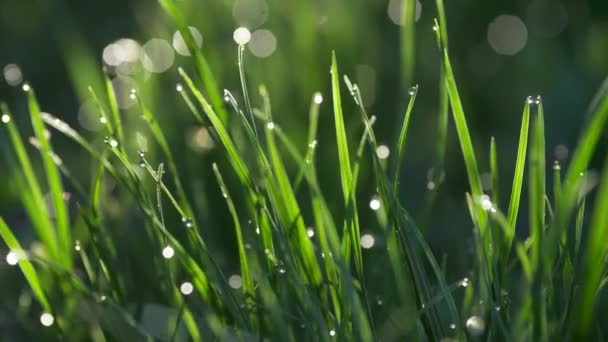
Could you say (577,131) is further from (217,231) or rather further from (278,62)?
(217,231)

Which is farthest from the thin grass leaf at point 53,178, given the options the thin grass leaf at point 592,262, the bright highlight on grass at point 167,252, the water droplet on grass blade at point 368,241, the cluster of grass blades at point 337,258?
the thin grass leaf at point 592,262

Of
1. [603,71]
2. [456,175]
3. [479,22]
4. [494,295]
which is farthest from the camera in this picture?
[479,22]

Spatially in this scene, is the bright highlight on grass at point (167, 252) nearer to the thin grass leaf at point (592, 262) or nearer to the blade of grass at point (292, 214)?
the blade of grass at point (292, 214)

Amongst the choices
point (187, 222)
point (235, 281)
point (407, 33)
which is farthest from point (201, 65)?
point (235, 281)

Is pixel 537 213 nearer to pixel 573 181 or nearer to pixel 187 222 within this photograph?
pixel 573 181

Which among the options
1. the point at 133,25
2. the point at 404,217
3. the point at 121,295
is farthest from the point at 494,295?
the point at 133,25

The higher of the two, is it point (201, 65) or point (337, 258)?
point (201, 65)

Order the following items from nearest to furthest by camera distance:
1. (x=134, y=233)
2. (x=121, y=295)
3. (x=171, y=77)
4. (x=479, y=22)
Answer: (x=121, y=295)
(x=134, y=233)
(x=171, y=77)
(x=479, y=22)

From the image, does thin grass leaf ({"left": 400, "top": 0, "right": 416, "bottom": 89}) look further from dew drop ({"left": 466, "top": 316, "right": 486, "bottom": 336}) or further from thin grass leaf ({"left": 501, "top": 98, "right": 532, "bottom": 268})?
dew drop ({"left": 466, "top": 316, "right": 486, "bottom": 336})

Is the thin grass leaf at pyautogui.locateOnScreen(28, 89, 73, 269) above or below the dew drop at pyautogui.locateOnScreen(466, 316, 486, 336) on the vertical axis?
above

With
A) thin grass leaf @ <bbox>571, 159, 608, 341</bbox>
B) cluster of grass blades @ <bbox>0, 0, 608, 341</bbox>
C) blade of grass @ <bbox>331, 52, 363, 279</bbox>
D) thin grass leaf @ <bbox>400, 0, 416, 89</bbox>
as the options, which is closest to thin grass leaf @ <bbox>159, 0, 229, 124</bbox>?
cluster of grass blades @ <bbox>0, 0, 608, 341</bbox>

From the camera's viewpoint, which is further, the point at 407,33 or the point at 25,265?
the point at 407,33
